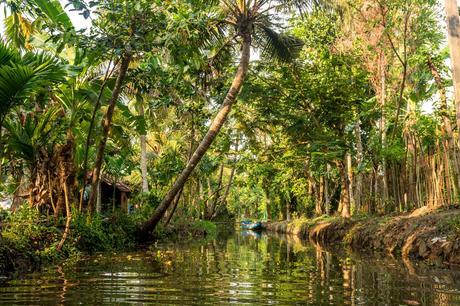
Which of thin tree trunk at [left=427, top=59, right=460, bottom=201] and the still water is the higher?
thin tree trunk at [left=427, top=59, right=460, bottom=201]

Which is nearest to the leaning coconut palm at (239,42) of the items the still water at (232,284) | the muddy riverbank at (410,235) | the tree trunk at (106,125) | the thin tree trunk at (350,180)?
the tree trunk at (106,125)

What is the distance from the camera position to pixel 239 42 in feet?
49.3

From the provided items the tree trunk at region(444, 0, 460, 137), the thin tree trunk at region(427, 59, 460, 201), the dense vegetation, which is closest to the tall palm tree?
the dense vegetation

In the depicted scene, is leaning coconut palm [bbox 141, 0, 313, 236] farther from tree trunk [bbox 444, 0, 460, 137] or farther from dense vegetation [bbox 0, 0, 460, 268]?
tree trunk [bbox 444, 0, 460, 137]

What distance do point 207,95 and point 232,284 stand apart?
11.5 meters

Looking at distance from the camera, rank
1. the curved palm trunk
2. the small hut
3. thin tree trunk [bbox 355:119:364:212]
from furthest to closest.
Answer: the small hut, thin tree trunk [bbox 355:119:364:212], the curved palm trunk

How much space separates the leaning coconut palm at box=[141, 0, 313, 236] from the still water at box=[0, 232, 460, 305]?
4092 mm

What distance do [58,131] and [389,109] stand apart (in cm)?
1135

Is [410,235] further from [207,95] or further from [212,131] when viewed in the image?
[207,95]

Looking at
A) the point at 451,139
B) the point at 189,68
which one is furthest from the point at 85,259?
the point at 451,139

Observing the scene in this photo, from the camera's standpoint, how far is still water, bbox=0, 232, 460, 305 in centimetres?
516

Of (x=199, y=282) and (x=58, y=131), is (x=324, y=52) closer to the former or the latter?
(x=58, y=131)

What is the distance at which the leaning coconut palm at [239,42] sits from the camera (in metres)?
13.0

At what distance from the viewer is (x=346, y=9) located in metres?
15.1
